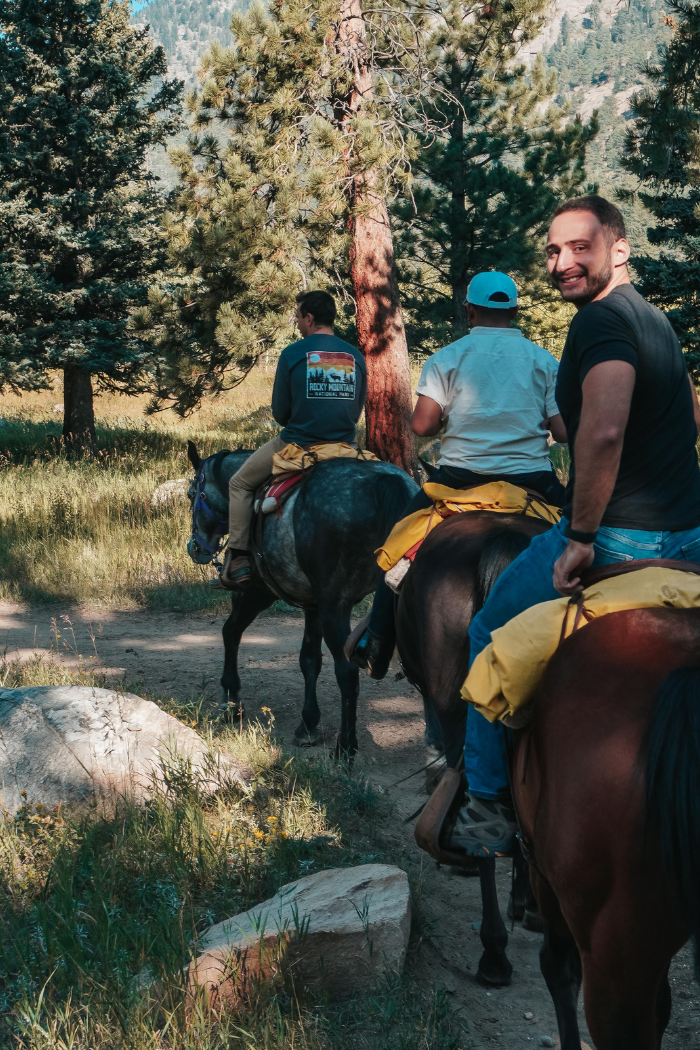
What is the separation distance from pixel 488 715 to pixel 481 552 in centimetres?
122

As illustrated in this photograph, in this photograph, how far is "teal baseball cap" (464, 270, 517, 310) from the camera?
162 inches

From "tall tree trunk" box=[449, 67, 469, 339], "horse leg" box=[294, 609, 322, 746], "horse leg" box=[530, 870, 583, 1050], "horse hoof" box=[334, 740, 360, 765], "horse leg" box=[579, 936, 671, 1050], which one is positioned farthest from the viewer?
"tall tree trunk" box=[449, 67, 469, 339]

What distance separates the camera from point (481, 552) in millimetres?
3625

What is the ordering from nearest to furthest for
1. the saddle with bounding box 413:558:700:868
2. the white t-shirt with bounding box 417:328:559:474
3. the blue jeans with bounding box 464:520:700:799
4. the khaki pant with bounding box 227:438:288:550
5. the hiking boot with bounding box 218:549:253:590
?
the blue jeans with bounding box 464:520:700:799
the saddle with bounding box 413:558:700:868
the white t-shirt with bounding box 417:328:559:474
the khaki pant with bounding box 227:438:288:550
the hiking boot with bounding box 218:549:253:590

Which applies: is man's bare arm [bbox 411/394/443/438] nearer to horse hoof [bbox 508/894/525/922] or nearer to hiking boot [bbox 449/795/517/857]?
hiking boot [bbox 449/795/517/857]

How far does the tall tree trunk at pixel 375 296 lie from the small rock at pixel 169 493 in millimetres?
3098

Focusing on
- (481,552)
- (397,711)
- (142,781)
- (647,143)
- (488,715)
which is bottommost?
(397,711)

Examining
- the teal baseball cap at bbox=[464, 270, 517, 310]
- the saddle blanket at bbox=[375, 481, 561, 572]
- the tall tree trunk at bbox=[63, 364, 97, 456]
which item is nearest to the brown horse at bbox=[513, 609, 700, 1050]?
the saddle blanket at bbox=[375, 481, 561, 572]

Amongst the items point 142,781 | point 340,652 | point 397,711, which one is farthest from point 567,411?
point 397,711

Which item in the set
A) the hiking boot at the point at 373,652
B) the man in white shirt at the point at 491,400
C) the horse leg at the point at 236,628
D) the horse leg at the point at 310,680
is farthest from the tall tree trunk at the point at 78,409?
the man in white shirt at the point at 491,400

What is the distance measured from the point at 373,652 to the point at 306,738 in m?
1.81

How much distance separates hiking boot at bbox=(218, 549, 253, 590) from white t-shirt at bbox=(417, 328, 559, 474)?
9.53ft

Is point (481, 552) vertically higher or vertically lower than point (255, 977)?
higher

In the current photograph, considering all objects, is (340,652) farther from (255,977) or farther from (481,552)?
(255,977)
